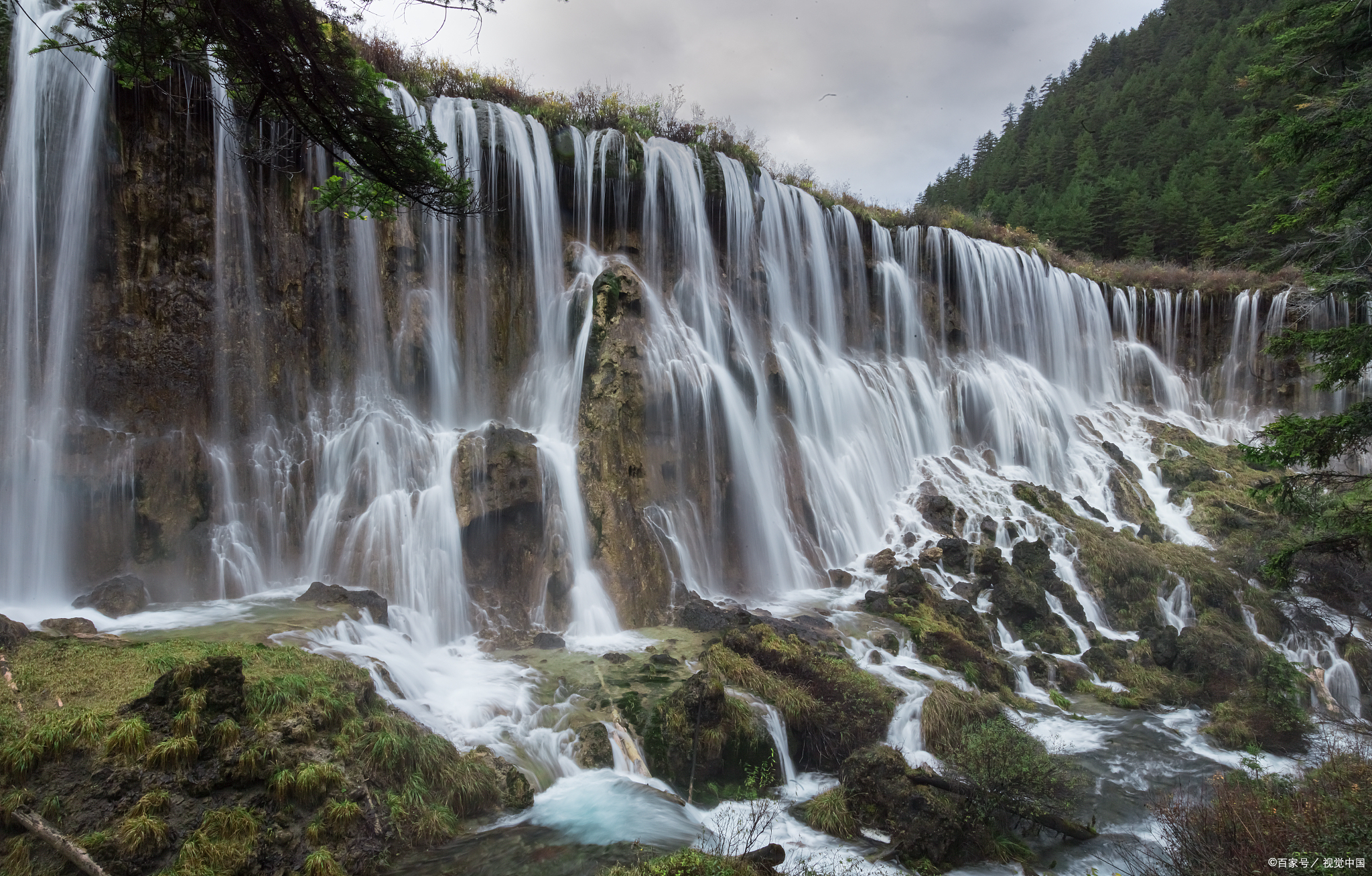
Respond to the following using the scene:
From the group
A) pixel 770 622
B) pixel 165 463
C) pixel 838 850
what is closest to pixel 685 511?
pixel 770 622

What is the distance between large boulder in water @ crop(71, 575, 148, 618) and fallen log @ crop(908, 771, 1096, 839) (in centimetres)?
1011

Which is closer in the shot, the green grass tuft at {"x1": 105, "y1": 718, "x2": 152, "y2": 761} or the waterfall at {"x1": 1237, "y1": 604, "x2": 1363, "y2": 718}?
the green grass tuft at {"x1": 105, "y1": 718, "x2": 152, "y2": 761}

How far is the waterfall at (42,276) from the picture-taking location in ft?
31.0

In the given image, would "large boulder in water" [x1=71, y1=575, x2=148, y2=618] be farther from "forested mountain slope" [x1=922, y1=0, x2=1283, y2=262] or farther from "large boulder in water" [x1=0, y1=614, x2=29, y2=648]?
"forested mountain slope" [x1=922, y1=0, x2=1283, y2=262]

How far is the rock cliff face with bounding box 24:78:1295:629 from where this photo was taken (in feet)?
34.4


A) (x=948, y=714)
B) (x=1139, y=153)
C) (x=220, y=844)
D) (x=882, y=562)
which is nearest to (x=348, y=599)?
→ (x=220, y=844)

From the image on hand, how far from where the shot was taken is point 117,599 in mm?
8922

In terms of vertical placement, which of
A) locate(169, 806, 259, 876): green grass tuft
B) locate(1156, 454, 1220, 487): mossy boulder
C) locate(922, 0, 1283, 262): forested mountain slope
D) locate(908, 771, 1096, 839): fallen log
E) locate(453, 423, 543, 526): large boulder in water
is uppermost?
locate(922, 0, 1283, 262): forested mountain slope

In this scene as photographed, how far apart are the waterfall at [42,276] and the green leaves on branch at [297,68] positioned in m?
7.56

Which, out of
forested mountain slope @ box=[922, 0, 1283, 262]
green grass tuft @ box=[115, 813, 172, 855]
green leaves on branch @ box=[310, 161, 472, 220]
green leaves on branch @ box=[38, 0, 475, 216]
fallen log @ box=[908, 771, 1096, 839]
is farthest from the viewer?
forested mountain slope @ box=[922, 0, 1283, 262]

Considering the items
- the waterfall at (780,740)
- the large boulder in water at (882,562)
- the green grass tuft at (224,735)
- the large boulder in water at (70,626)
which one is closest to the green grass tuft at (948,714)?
the waterfall at (780,740)

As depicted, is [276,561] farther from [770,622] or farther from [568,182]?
[568,182]

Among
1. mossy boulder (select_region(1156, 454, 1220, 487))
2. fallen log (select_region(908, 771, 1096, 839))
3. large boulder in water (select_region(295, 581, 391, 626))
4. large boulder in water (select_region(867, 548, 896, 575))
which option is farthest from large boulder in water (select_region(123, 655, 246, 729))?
mossy boulder (select_region(1156, 454, 1220, 487))

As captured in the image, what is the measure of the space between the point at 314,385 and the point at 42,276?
4.05 metres
